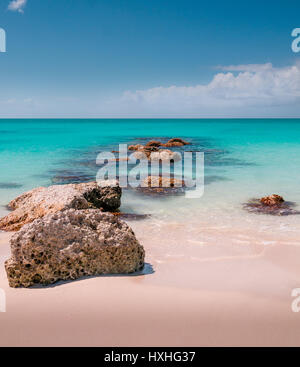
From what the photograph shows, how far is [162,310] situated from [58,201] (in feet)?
12.8

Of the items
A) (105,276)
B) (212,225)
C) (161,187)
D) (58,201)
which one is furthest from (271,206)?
(105,276)

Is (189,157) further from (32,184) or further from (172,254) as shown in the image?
(172,254)

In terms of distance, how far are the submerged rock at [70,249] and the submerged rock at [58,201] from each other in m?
2.08

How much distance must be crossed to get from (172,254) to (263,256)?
1645 millimetres

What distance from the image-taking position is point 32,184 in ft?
46.2

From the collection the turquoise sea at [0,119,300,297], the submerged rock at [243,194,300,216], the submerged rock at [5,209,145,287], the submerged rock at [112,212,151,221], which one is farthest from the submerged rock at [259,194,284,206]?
the submerged rock at [5,209,145,287]

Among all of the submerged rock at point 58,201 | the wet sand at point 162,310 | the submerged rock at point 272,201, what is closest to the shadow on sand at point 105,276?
the wet sand at point 162,310

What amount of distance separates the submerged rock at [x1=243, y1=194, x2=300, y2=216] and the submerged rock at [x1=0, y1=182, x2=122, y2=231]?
3891 millimetres

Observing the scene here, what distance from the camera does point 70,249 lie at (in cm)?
475

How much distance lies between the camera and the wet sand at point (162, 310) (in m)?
3.70

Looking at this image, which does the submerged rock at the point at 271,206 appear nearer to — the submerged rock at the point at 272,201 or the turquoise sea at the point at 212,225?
the submerged rock at the point at 272,201

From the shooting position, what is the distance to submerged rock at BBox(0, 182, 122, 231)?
284 inches

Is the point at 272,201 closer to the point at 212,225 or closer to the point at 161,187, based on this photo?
the point at 212,225

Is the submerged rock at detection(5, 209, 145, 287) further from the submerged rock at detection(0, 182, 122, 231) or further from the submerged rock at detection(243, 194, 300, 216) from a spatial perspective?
the submerged rock at detection(243, 194, 300, 216)
